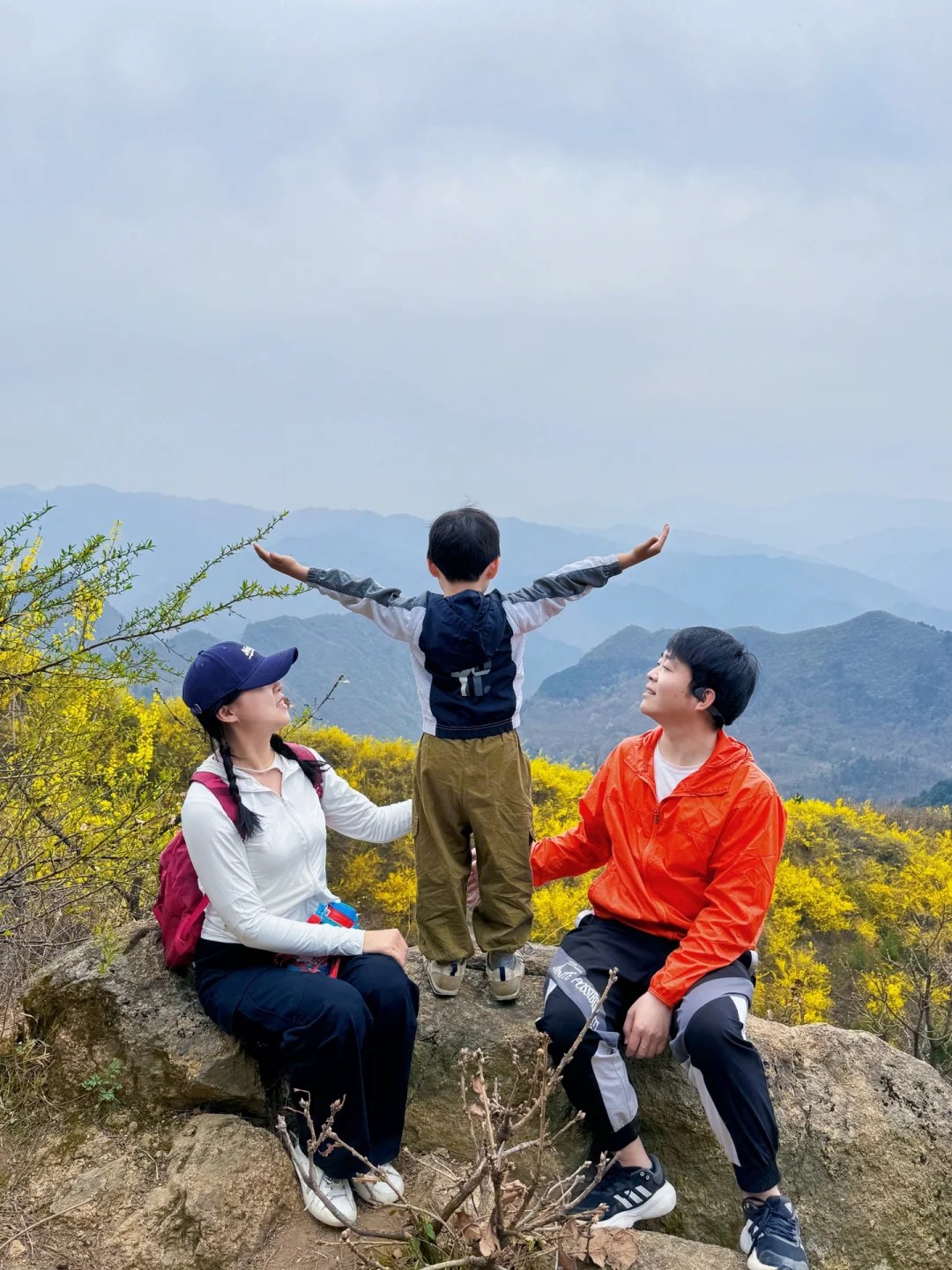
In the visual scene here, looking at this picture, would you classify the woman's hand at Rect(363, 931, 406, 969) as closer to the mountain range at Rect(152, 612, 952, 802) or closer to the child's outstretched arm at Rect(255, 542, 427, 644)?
the child's outstretched arm at Rect(255, 542, 427, 644)

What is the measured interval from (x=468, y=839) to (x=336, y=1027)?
0.94 meters

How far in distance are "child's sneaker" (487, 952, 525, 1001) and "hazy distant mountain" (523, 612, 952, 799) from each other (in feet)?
364

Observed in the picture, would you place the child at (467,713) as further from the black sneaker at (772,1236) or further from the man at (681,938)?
the black sneaker at (772,1236)

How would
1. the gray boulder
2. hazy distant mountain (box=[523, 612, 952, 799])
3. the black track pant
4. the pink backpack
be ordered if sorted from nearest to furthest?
the black track pant, the pink backpack, the gray boulder, hazy distant mountain (box=[523, 612, 952, 799])

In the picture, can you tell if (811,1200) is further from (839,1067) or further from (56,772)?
(56,772)

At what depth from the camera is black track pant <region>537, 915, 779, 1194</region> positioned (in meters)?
2.30

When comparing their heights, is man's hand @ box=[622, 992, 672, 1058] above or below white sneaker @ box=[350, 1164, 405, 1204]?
above

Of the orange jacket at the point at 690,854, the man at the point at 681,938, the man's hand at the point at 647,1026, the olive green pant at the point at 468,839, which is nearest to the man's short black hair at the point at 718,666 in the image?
the man at the point at 681,938

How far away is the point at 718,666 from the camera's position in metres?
2.68

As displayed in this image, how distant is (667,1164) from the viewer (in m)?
2.84

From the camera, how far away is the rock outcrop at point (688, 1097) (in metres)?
2.66

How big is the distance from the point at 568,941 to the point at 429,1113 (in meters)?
0.86

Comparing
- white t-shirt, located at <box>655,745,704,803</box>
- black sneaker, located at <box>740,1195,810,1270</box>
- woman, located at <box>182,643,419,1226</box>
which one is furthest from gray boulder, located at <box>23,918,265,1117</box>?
white t-shirt, located at <box>655,745,704,803</box>

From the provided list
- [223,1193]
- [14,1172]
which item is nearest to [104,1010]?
[14,1172]
